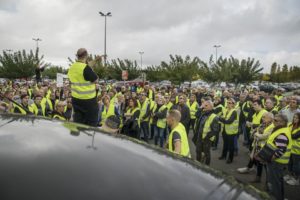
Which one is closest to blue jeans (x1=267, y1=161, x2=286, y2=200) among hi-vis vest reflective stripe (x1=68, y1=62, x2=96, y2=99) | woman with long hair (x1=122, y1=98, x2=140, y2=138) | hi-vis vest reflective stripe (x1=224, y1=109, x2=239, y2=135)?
hi-vis vest reflective stripe (x1=224, y1=109, x2=239, y2=135)

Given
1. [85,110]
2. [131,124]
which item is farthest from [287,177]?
[85,110]

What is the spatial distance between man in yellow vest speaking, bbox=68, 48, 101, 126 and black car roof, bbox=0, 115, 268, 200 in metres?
2.87

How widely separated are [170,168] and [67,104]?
8.27 metres

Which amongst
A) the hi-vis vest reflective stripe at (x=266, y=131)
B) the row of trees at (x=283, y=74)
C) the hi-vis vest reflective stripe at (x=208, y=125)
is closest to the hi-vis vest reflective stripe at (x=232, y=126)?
the hi-vis vest reflective stripe at (x=208, y=125)

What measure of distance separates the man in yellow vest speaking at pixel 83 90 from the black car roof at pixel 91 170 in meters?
2.87

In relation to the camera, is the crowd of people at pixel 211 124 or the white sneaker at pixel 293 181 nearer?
the crowd of people at pixel 211 124

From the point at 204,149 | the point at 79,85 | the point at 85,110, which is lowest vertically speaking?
the point at 204,149

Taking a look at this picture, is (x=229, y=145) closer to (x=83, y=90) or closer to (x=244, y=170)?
(x=244, y=170)

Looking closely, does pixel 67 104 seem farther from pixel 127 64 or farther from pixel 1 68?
pixel 1 68

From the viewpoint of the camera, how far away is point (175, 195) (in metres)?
1.38

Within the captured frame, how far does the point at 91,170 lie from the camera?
56.3 inches

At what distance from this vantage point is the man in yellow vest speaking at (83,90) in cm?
483

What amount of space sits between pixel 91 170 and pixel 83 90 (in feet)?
11.9

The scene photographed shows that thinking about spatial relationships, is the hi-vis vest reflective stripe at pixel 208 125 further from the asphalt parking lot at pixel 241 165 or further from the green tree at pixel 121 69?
the green tree at pixel 121 69
